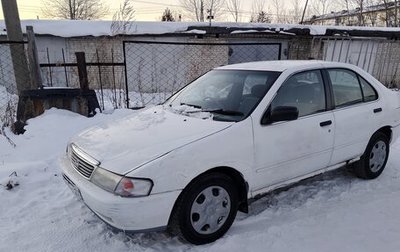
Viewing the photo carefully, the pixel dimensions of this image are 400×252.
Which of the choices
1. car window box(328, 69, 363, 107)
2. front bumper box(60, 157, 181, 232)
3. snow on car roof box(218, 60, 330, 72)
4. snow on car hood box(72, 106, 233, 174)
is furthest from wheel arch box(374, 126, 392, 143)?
front bumper box(60, 157, 181, 232)

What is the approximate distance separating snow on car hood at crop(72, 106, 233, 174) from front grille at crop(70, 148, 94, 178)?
0.09 meters

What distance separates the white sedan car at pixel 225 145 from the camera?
2494 mm

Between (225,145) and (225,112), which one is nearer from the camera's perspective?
(225,145)

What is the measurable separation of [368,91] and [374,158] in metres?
0.84

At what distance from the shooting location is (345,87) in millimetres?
3861

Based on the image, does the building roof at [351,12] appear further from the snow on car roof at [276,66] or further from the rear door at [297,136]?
the rear door at [297,136]

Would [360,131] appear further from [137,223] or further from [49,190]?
[49,190]

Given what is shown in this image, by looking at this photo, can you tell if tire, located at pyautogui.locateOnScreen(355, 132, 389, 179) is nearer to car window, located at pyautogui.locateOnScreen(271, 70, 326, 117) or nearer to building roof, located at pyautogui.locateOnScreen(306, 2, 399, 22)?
car window, located at pyautogui.locateOnScreen(271, 70, 326, 117)

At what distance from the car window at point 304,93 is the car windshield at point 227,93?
0.16 meters

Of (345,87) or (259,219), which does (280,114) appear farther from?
(345,87)

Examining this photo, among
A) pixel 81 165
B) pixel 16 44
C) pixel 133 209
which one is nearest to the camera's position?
pixel 133 209

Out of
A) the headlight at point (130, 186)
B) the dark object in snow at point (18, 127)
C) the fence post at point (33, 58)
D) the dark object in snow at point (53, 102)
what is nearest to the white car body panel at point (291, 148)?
the headlight at point (130, 186)

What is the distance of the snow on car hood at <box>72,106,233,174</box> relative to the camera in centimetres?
257

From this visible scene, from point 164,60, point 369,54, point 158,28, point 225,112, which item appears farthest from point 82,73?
point 369,54
